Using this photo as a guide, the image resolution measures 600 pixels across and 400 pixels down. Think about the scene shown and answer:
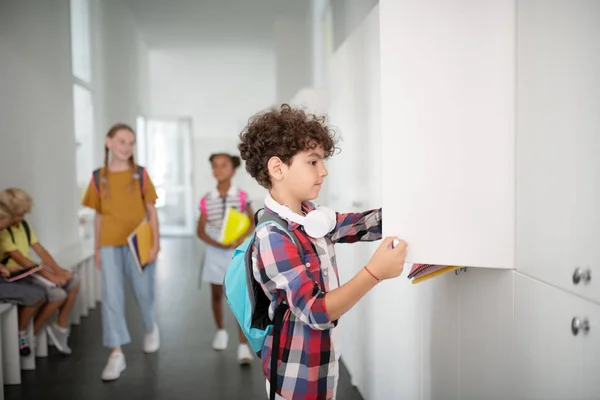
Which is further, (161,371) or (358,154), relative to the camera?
(161,371)

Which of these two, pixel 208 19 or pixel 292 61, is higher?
pixel 208 19

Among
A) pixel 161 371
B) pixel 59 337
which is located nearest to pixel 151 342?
pixel 161 371

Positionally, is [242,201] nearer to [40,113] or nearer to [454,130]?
[40,113]

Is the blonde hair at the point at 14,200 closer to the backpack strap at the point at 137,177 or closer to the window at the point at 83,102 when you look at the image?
the backpack strap at the point at 137,177

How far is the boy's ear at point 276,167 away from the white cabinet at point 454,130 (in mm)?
289

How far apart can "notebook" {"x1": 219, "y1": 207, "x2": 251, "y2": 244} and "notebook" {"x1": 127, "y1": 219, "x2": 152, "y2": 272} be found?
42 centimetres

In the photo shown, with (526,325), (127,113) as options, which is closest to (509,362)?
(526,325)

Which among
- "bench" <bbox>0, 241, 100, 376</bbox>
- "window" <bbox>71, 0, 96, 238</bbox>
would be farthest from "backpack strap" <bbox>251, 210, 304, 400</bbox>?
"window" <bbox>71, 0, 96, 238</bbox>

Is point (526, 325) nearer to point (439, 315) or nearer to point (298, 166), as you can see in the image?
point (439, 315)

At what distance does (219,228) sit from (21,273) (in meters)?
1.07

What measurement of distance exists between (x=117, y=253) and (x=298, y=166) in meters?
1.88

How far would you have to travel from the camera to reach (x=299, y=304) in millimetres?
1199

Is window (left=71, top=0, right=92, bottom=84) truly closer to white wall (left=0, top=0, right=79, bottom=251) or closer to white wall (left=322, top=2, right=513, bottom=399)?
white wall (left=0, top=0, right=79, bottom=251)

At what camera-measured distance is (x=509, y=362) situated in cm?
127
